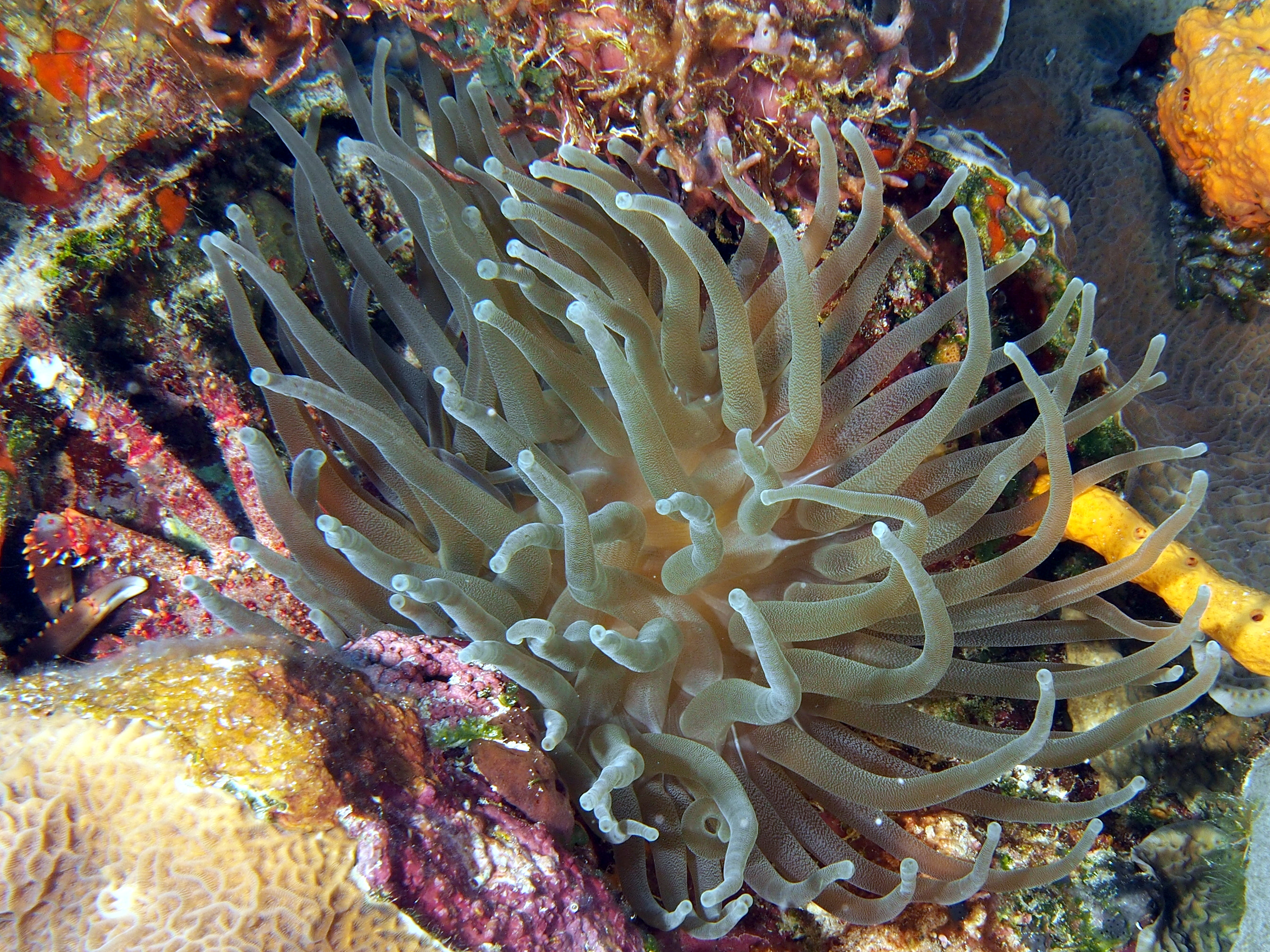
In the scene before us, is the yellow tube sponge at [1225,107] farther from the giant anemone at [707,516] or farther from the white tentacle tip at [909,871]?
the white tentacle tip at [909,871]

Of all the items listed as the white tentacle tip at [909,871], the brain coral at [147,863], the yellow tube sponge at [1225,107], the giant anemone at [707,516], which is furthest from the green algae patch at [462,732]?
the yellow tube sponge at [1225,107]

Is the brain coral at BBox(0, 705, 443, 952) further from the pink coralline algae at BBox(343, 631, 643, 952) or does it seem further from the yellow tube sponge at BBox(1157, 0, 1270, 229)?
the yellow tube sponge at BBox(1157, 0, 1270, 229)

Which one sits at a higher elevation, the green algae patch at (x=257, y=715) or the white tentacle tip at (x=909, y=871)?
the white tentacle tip at (x=909, y=871)

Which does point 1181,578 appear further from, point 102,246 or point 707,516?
point 102,246

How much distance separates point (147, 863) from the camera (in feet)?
4.28

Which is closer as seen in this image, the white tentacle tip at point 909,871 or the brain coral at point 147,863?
the brain coral at point 147,863

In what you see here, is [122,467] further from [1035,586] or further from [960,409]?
[1035,586]

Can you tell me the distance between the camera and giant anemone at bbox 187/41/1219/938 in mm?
1831

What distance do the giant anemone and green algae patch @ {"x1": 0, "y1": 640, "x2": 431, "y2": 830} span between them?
0.77 ft

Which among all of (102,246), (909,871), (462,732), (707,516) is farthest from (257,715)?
(102,246)

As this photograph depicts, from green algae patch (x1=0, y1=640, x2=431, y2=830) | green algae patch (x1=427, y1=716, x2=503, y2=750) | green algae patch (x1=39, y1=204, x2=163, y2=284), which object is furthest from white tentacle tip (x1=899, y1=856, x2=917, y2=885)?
green algae patch (x1=39, y1=204, x2=163, y2=284)

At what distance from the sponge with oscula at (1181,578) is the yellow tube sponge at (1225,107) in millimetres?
1623

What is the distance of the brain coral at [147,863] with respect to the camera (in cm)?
127

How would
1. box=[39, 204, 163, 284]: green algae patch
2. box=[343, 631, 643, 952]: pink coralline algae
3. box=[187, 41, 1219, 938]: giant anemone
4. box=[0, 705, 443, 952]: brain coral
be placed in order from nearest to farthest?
box=[0, 705, 443, 952]: brain coral < box=[343, 631, 643, 952]: pink coralline algae < box=[187, 41, 1219, 938]: giant anemone < box=[39, 204, 163, 284]: green algae patch
